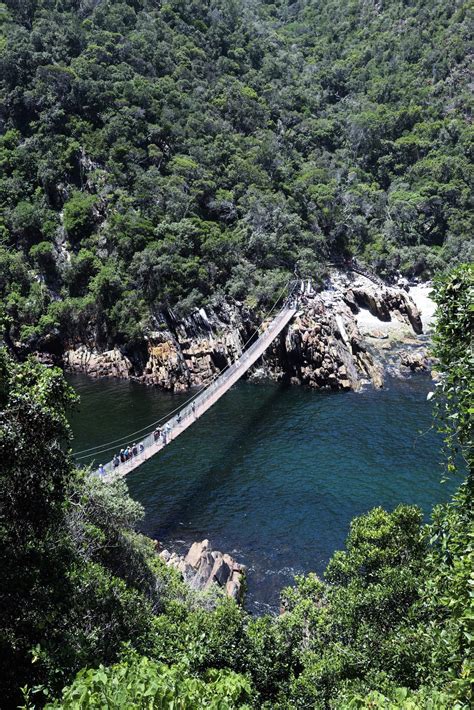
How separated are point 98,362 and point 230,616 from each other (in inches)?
1276

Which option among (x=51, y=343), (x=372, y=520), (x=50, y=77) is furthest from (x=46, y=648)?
(x=50, y=77)

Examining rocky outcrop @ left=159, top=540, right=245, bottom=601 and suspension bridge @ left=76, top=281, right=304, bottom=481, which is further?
suspension bridge @ left=76, top=281, right=304, bottom=481

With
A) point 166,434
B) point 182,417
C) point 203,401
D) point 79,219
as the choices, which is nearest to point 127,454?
point 166,434

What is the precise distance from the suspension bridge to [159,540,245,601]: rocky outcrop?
3.69 meters

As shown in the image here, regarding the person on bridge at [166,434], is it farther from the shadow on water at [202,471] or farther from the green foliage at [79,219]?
the green foliage at [79,219]

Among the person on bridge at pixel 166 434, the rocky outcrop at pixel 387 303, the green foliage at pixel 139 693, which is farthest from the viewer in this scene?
the rocky outcrop at pixel 387 303

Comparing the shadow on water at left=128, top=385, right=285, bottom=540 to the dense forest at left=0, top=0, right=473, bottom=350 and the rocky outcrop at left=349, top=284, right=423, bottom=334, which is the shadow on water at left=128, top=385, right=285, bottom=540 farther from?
the rocky outcrop at left=349, top=284, right=423, bottom=334

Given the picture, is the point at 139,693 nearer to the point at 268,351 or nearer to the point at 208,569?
the point at 208,569

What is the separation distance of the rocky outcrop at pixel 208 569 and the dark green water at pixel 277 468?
2.61 ft

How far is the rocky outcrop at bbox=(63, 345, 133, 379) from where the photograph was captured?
38500 millimetres

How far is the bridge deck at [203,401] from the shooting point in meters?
22.0

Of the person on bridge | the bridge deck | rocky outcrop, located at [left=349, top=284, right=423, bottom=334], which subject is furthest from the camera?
rocky outcrop, located at [left=349, top=284, right=423, bottom=334]

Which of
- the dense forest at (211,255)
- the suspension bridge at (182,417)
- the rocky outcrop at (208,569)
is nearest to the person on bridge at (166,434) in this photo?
the suspension bridge at (182,417)

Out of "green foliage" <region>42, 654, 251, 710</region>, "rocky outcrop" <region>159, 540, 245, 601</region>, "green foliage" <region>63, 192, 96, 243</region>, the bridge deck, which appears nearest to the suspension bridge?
the bridge deck
